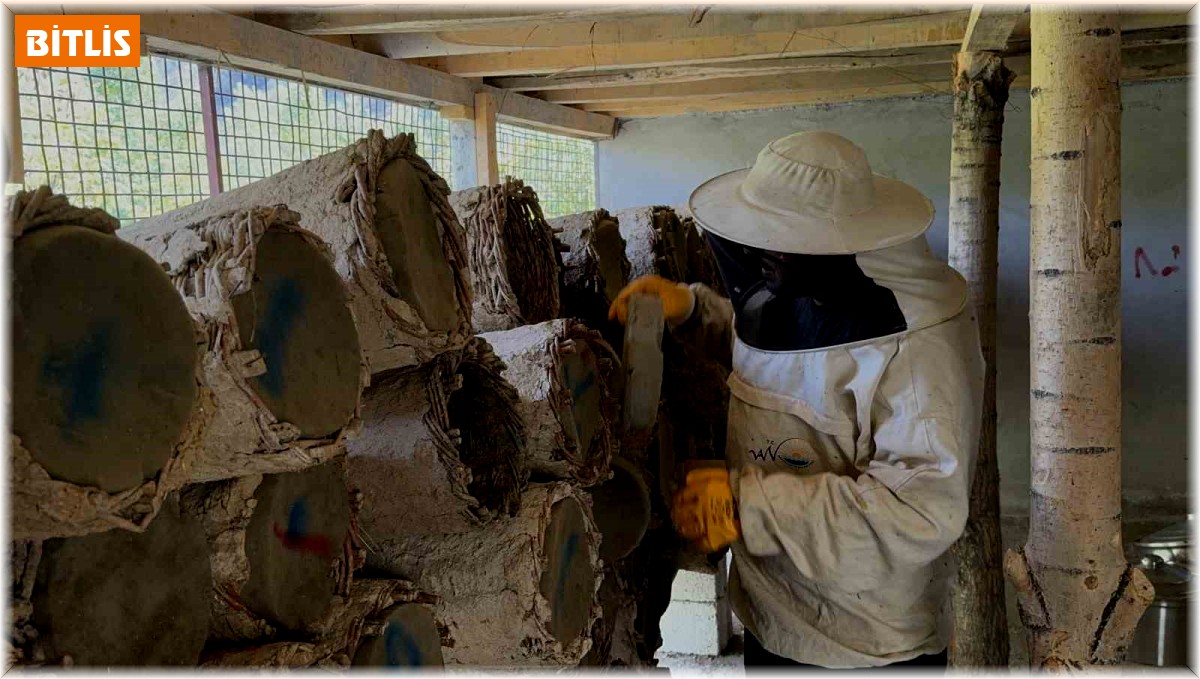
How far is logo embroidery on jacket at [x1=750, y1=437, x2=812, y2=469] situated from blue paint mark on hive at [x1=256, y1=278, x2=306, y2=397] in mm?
999

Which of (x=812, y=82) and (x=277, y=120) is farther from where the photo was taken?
(x=812, y=82)

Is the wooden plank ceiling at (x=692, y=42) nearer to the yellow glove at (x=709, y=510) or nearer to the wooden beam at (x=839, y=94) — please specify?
the wooden beam at (x=839, y=94)

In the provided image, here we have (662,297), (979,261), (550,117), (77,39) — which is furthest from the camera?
(550,117)

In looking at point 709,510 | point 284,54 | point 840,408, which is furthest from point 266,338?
point 284,54

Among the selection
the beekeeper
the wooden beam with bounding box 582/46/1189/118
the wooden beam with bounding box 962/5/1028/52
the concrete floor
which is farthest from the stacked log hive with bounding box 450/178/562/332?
the wooden beam with bounding box 582/46/1189/118

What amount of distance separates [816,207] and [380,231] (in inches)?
29.0

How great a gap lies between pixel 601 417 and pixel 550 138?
11.9 feet

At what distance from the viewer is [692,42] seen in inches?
130

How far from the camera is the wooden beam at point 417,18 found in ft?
8.05

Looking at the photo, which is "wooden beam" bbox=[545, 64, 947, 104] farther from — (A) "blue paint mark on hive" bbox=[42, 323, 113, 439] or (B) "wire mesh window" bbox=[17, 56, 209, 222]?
(A) "blue paint mark on hive" bbox=[42, 323, 113, 439]

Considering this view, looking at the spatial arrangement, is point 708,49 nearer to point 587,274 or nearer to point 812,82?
point 812,82

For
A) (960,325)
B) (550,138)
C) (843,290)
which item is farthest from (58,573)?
(550,138)

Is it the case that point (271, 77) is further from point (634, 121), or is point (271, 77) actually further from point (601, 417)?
point (634, 121)

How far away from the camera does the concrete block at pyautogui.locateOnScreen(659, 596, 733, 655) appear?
3357mm
